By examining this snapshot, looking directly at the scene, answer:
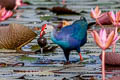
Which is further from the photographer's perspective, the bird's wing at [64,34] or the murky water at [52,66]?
the bird's wing at [64,34]

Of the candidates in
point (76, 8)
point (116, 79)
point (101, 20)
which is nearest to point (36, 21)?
point (101, 20)

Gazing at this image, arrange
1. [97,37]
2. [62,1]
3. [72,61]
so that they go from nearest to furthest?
1. [97,37]
2. [72,61]
3. [62,1]

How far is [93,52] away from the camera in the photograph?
605cm

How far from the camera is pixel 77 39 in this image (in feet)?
17.1

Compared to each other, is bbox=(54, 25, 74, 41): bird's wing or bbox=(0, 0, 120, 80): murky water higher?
bbox=(54, 25, 74, 41): bird's wing

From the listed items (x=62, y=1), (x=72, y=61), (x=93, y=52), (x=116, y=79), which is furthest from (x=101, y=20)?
(x=62, y=1)

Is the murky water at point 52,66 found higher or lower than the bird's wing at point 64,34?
lower

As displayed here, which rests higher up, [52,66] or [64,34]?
[64,34]

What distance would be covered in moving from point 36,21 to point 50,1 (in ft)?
16.0

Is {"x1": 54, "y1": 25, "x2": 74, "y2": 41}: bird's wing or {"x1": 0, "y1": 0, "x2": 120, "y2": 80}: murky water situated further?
{"x1": 54, "y1": 25, "x2": 74, "y2": 41}: bird's wing

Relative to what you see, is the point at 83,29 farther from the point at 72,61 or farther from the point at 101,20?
the point at 101,20

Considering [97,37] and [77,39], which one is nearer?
[97,37]

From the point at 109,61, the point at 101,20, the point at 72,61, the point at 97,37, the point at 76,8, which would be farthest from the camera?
the point at 76,8

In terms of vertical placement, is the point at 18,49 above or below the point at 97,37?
below
